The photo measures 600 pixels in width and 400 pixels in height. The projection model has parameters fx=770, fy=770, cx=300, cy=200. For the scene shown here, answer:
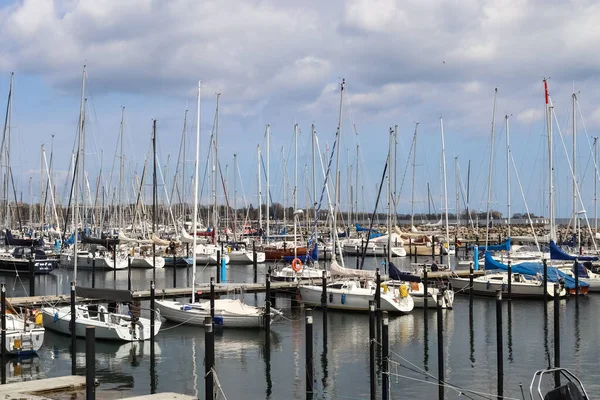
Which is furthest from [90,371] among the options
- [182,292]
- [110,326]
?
[182,292]

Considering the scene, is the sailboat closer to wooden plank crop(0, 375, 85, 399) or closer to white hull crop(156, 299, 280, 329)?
white hull crop(156, 299, 280, 329)

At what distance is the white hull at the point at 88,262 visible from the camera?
7481 cm

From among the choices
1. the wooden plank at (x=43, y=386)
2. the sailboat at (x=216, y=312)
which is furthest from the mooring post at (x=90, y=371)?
the sailboat at (x=216, y=312)

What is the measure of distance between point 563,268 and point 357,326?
24671 mm

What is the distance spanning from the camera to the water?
A: 2880 cm

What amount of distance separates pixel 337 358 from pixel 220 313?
24.3 feet

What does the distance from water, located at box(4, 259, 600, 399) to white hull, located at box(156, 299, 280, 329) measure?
18.4 inches

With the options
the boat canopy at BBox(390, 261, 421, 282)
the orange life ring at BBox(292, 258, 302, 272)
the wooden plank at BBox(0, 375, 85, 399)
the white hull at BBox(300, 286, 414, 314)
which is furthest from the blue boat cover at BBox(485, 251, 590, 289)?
the wooden plank at BBox(0, 375, 85, 399)

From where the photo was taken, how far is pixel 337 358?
111 ft

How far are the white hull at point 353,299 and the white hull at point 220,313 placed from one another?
632cm

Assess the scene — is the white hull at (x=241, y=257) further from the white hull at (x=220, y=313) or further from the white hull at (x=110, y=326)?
the white hull at (x=110, y=326)

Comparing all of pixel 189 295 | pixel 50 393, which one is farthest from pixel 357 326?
pixel 50 393

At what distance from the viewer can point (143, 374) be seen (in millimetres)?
30844

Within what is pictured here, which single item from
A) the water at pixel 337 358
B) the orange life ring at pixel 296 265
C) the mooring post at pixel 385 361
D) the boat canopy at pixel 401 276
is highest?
the orange life ring at pixel 296 265
